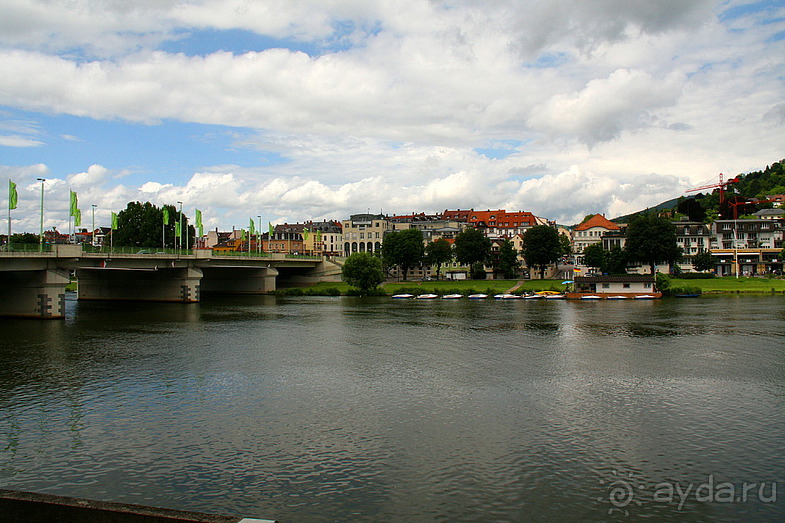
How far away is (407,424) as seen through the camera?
27203mm

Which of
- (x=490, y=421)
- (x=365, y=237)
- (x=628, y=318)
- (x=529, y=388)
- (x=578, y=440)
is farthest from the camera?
(x=365, y=237)

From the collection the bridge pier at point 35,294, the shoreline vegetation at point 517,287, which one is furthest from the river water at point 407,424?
the shoreline vegetation at point 517,287

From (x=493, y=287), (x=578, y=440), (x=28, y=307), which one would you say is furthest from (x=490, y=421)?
(x=493, y=287)

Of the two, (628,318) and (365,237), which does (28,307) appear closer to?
(628,318)

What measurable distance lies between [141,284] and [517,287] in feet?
233

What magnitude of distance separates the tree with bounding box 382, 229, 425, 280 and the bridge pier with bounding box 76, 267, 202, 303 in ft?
178

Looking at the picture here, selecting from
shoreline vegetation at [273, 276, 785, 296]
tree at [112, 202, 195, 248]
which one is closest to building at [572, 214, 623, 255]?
shoreline vegetation at [273, 276, 785, 296]

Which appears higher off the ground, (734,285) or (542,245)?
(542,245)

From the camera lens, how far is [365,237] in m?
188

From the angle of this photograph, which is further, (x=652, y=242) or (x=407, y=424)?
(x=652, y=242)

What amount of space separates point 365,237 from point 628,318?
397ft

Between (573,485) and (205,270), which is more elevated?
(205,270)

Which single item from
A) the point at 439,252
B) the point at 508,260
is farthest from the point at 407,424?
the point at 439,252

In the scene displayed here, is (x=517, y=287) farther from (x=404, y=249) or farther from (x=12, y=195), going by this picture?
(x=12, y=195)
